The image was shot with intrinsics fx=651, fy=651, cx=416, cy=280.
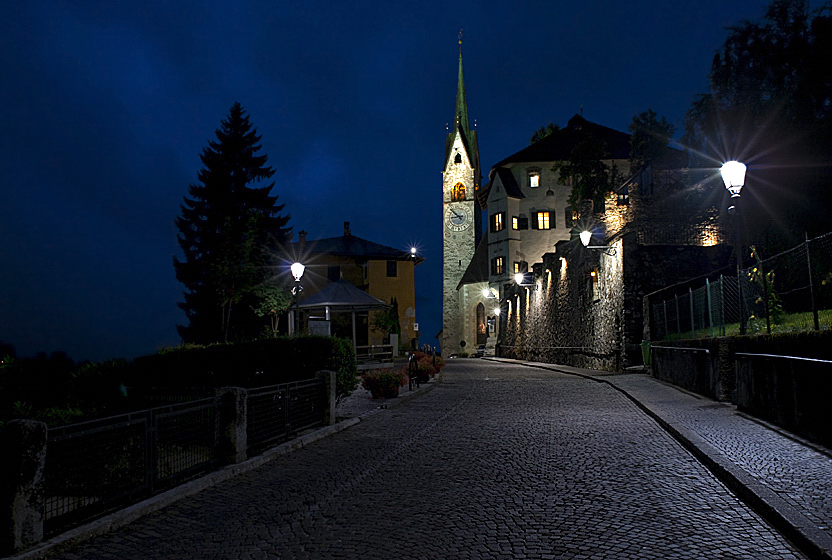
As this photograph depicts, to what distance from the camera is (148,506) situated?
6207mm

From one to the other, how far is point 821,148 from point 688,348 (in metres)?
18.0

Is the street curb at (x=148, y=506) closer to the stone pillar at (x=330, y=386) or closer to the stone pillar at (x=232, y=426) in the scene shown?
the stone pillar at (x=232, y=426)

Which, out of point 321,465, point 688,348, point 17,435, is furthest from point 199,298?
point 17,435

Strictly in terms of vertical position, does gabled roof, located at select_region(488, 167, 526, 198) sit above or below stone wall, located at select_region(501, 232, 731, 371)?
above

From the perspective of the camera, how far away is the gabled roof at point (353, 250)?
6341 cm

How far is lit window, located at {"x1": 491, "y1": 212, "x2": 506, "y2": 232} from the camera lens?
6078 centimetres

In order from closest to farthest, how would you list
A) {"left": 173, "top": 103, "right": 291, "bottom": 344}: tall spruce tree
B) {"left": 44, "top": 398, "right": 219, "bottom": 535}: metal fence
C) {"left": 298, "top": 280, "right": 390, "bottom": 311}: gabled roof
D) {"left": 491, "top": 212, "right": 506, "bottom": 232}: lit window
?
{"left": 44, "top": 398, "right": 219, "bottom": 535}: metal fence
{"left": 298, "top": 280, "right": 390, "bottom": 311}: gabled roof
{"left": 173, "top": 103, "right": 291, "bottom": 344}: tall spruce tree
{"left": 491, "top": 212, "right": 506, "bottom": 232}: lit window

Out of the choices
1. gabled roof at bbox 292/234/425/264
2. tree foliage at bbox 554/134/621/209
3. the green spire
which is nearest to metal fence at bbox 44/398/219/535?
tree foliage at bbox 554/134/621/209

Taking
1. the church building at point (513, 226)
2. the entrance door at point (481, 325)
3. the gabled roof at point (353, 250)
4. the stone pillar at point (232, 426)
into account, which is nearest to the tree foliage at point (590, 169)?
the church building at point (513, 226)

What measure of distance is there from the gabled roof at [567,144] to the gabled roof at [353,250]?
13.0m

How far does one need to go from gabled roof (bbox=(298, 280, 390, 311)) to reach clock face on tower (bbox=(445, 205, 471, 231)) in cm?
4702

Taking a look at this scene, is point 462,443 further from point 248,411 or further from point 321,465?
point 248,411

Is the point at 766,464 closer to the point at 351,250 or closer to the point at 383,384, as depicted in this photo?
the point at 383,384

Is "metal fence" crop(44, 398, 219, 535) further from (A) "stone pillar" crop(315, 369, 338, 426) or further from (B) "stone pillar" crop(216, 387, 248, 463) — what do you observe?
(A) "stone pillar" crop(315, 369, 338, 426)
